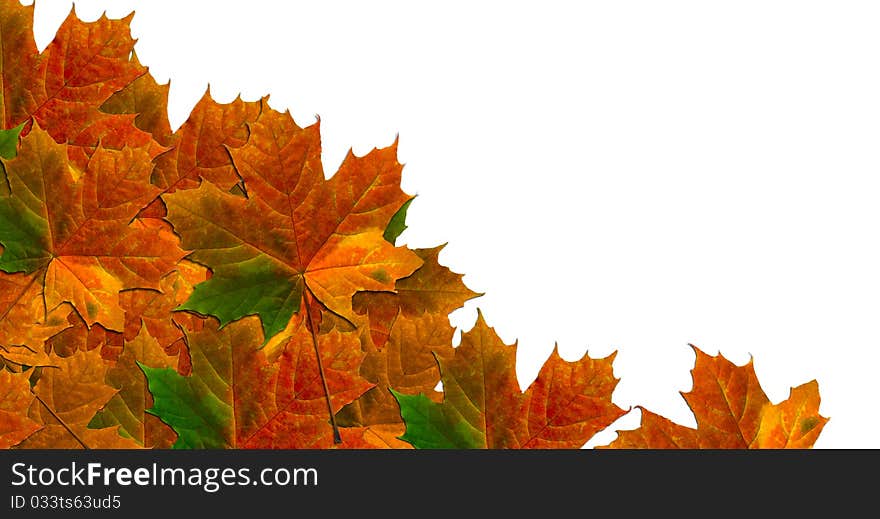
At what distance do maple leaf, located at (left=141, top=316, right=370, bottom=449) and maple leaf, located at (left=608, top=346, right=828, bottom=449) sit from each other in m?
0.16

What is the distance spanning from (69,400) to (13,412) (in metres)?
0.04

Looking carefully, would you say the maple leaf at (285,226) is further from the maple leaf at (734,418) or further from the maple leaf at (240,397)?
the maple leaf at (734,418)

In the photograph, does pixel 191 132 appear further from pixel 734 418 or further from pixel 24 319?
pixel 734 418

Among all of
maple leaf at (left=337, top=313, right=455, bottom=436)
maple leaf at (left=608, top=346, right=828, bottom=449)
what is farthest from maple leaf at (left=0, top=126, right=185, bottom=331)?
maple leaf at (left=608, top=346, right=828, bottom=449)

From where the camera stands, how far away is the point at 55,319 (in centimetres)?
48

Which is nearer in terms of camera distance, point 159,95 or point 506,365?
point 506,365

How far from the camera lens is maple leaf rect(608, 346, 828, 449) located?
46 centimetres

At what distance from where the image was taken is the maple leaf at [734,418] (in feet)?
1.52

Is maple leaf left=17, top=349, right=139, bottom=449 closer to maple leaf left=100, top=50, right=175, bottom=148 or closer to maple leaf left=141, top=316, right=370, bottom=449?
maple leaf left=141, top=316, right=370, bottom=449

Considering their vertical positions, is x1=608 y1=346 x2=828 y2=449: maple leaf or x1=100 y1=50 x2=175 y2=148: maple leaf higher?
x1=100 y1=50 x2=175 y2=148: maple leaf
